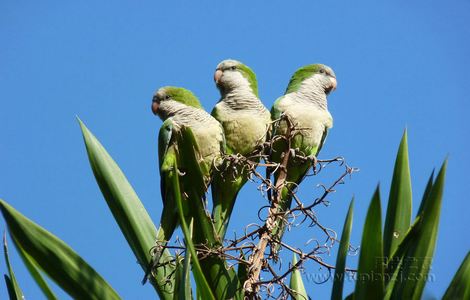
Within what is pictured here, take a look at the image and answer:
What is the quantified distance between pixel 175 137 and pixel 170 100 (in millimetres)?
501

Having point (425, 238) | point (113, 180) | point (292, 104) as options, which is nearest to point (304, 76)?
point (292, 104)

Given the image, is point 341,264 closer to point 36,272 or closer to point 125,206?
point 125,206

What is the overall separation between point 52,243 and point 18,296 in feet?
0.91

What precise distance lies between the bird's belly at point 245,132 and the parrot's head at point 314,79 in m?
0.58

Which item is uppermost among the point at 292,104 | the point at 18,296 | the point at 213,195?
the point at 292,104

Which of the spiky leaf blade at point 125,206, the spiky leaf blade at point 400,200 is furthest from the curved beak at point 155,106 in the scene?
the spiky leaf blade at point 400,200

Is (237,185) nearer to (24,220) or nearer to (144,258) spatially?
(144,258)

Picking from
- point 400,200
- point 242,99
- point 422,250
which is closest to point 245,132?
point 242,99

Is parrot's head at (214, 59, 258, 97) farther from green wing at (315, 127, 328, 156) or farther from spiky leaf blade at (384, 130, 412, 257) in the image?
spiky leaf blade at (384, 130, 412, 257)

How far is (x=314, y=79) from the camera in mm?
5176

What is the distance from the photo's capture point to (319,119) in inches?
192

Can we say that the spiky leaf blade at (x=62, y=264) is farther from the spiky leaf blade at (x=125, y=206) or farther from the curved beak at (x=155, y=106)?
the curved beak at (x=155, y=106)

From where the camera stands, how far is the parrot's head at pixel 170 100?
15.6ft

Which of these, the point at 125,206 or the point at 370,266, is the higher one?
the point at 125,206
